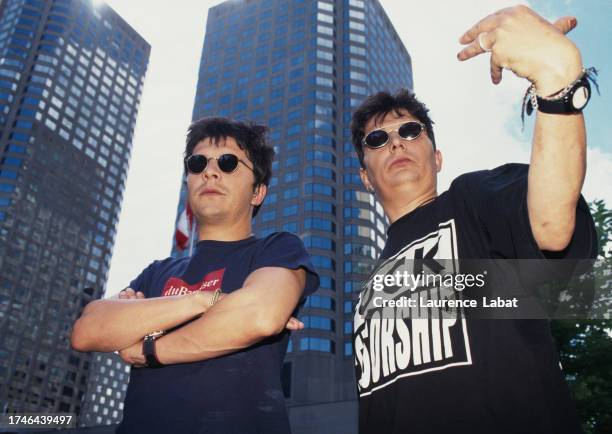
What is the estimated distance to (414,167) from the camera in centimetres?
325

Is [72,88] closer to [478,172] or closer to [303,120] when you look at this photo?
[303,120]

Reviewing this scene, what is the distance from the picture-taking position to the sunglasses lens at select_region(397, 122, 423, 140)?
3.46 metres

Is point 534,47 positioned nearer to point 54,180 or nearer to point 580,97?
point 580,97

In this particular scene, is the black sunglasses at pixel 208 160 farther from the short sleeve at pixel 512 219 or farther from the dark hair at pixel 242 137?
the short sleeve at pixel 512 219

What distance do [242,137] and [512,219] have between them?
230cm

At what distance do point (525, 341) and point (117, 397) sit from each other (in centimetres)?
16638

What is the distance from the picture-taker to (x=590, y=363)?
12586mm

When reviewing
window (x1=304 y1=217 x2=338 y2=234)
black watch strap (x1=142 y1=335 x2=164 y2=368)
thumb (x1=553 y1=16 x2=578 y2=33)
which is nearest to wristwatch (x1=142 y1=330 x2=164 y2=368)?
black watch strap (x1=142 y1=335 x2=164 y2=368)

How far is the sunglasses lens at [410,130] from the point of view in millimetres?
3459

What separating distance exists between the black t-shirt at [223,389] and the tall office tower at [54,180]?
93.2 meters

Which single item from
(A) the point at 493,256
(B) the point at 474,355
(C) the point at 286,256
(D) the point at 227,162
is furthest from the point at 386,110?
(B) the point at 474,355

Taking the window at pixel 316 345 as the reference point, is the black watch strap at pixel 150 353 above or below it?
below

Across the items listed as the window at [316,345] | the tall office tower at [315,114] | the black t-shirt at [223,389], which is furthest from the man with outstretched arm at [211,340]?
the window at [316,345]

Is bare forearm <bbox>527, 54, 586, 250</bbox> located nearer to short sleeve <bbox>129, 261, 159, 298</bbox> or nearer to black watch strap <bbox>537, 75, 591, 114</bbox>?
black watch strap <bbox>537, 75, 591, 114</bbox>
